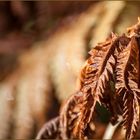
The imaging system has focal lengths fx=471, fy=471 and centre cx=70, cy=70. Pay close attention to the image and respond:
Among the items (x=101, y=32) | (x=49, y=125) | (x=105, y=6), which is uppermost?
(x=105, y=6)

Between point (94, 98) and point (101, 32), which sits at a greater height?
point (101, 32)

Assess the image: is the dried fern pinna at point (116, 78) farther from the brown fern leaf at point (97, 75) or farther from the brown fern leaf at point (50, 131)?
the brown fern leaf at point (50, 131)

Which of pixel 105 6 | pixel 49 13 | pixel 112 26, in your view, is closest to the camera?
pixel 112 26

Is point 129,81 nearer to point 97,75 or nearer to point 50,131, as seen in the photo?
point 97,75

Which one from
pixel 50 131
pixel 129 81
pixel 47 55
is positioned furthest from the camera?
pixel 47 55

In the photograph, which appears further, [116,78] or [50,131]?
[50,131]

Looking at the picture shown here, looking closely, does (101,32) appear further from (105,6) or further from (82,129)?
(82,129)

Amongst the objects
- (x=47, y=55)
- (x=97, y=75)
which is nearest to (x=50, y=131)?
(x=97, y=75)

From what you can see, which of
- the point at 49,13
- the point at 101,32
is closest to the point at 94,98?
the point at 101,32
